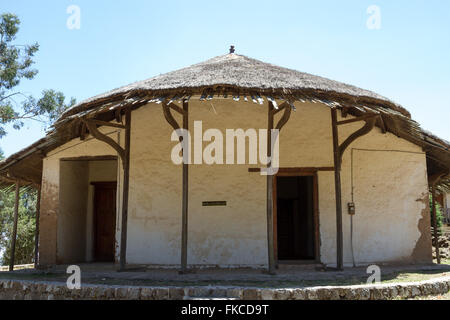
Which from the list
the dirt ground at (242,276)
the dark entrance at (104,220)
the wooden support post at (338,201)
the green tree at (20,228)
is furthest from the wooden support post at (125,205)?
the green tree at (20,228)

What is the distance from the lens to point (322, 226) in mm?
8766

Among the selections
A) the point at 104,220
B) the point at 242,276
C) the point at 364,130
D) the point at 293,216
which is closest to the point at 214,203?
the point at 242,276

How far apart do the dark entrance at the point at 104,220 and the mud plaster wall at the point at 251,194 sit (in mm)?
2422

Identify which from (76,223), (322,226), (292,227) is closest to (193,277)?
(322,226)

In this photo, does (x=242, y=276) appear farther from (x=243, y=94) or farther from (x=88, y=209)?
(x=88, y=209)

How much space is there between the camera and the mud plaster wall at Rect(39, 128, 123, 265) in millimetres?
9406

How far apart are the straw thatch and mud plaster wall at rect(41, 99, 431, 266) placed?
60 centimetres

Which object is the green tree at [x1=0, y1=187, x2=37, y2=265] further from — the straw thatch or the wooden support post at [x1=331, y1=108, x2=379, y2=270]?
the wooden support post at [x1=331, y1=108, x2=379, y2=270]

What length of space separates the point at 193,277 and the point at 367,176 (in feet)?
13.3

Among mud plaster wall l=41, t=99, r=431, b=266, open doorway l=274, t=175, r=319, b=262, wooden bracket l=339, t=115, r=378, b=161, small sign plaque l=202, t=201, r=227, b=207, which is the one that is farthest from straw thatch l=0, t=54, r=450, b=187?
open doorway l=274, t=175, r=319, b=262

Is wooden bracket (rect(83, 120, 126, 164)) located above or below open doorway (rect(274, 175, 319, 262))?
above

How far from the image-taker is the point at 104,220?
1122 cm
